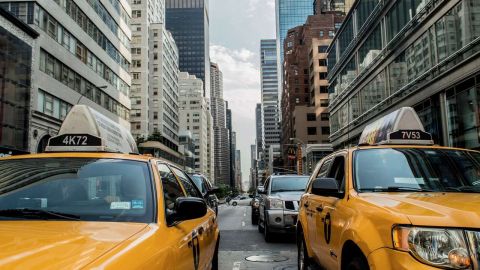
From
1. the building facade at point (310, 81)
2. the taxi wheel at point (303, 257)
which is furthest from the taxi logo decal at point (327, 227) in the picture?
the building facade at point (310, 81)

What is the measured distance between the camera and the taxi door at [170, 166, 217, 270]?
4703 millimetres

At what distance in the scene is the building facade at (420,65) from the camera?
23.8m

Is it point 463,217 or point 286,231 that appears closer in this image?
point 463,217

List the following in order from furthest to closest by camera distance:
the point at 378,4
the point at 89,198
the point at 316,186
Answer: the point at 378,4, the point at 316,186, the point at 89,198

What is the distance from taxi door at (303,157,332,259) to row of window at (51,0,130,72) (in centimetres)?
3699

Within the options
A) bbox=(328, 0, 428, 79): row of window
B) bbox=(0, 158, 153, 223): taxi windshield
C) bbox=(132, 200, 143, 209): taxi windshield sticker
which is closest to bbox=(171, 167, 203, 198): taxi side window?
bbox=(0, 158, 153, 223): taxi windshield

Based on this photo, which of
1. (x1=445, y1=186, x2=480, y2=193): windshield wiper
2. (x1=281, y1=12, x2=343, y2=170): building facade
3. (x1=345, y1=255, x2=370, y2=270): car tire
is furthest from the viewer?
(x1=281, y1=12, x2=343, y2=170): building facade

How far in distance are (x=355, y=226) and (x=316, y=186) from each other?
3.12ft

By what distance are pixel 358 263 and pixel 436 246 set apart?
819mm

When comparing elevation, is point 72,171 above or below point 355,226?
above

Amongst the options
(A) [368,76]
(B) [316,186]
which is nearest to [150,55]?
(A) [368,76]

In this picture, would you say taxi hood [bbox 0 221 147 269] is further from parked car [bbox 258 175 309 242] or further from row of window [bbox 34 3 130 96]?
row of window [bbox 34 3 130 96]

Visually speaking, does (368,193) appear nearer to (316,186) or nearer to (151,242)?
(316,186)

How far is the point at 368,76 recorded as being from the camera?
41188 mm
